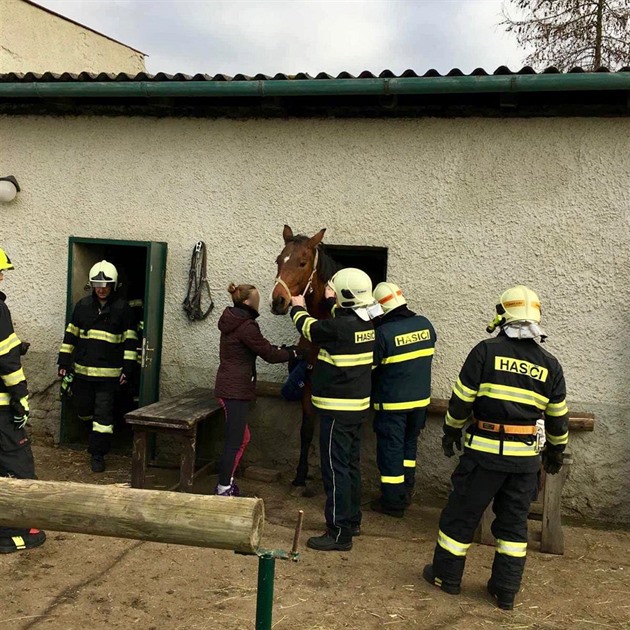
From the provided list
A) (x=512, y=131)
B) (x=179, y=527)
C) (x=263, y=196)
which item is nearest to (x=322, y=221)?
(x=263, y=196)

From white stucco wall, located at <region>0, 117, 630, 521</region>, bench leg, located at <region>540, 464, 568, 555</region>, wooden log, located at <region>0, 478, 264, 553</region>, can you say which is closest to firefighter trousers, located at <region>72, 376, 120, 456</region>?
white stucco wall, located at <region>0, 117, 630, 521</region>

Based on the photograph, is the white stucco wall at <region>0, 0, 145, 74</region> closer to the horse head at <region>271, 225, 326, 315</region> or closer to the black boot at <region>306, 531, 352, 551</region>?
the horse head at <region>271, 225, 326, 315</region>

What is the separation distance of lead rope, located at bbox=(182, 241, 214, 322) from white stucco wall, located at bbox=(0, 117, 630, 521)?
3.3 inches

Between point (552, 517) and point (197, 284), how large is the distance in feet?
12.9

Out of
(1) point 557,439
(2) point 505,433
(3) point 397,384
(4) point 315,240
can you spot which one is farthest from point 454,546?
(4) point 315,240

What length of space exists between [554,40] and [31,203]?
10.5 metres

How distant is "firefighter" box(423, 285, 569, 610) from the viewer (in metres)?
4.15

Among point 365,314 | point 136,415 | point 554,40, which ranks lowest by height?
point 136,415

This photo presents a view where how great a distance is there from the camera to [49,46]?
1073cm

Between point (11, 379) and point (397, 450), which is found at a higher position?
point (11, 379)

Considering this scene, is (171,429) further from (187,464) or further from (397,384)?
(397,384)

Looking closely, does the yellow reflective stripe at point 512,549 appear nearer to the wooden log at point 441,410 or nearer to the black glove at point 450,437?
the black glove at point 450,437

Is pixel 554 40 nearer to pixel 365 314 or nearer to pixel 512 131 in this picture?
pixel 512 131

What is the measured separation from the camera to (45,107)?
7.03m
